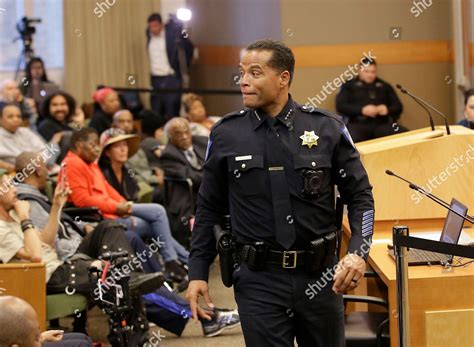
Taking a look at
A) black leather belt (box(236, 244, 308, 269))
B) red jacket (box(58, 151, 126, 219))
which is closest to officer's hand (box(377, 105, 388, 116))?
red jacket (box(58, 151, 126, 219))

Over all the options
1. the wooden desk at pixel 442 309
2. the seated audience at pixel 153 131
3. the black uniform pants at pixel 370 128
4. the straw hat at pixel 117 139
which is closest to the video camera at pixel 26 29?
the seated audience at pixel 153 131

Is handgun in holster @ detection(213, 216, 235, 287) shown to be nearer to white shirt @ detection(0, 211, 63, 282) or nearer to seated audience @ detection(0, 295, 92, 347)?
seated audience @ detection(0, 295, 92, 347)

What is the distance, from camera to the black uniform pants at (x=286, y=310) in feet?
9.86

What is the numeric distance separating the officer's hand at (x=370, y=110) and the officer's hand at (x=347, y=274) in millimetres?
6162

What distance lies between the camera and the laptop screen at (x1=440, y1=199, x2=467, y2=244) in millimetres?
3934

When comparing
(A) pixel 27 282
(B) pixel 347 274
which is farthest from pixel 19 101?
(B) pixel 347 274

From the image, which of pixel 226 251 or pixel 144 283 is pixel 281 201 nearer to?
pixel 226 251

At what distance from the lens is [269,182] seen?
3.06 metres

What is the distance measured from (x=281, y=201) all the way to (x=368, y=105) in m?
6.14

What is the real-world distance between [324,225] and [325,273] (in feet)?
0.51

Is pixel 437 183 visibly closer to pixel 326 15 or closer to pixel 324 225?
pixel 324 225

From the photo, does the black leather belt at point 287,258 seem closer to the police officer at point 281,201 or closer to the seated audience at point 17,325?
the police officer at point 281,201

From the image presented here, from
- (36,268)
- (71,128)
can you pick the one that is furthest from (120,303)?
(71,128)

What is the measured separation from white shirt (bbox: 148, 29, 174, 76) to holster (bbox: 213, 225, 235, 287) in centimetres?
805
